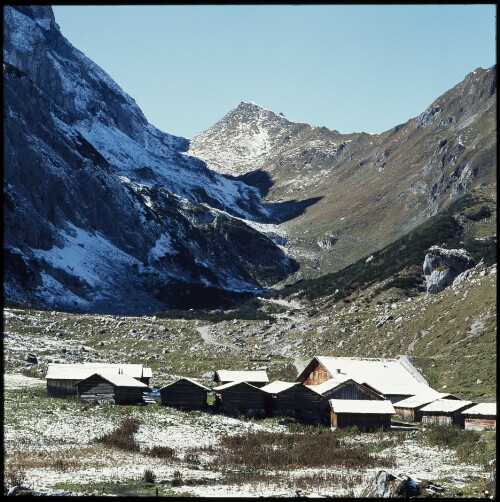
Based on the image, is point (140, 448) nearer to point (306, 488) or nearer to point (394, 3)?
point (306, 488)

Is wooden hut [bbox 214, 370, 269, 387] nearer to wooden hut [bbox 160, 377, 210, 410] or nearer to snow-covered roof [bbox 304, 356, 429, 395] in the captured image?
snow-covered roof [bbox 304, 356, 429, 395]

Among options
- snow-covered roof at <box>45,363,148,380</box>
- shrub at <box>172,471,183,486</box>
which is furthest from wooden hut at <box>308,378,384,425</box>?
shrub at <box>172,471,183,486</box>

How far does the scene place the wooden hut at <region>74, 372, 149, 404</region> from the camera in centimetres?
7650

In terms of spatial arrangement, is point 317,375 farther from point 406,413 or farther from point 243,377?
point 406,413

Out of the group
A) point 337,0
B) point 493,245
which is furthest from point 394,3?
point 493,245

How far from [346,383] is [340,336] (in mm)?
52446

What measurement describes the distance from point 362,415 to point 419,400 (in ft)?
36.8

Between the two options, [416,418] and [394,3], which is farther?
[416,418]

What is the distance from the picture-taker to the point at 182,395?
249 ft

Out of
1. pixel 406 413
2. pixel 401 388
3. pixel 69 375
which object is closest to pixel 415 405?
pixel 406 413

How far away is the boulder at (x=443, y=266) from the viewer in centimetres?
14238

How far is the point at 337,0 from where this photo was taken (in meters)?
9.35

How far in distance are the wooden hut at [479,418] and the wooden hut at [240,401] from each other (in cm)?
1867

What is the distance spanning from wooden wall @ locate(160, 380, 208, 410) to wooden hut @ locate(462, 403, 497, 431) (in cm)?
2390
